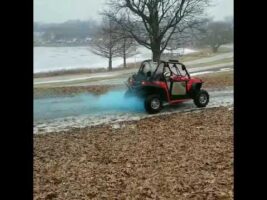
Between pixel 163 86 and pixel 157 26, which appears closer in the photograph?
pixel 163 86

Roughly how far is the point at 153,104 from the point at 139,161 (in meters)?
4.03

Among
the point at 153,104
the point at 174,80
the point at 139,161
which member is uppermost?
the point at 174,80

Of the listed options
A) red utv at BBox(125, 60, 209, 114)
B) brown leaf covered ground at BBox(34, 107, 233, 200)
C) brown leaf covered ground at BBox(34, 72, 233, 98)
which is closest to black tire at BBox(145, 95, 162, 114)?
red utv at BBox(125, 60, 209, 114)

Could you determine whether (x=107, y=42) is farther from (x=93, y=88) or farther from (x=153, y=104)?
(x=153, y=104)

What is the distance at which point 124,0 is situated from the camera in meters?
17.6

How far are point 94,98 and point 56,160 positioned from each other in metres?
6.59

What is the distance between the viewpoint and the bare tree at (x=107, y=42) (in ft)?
59.1

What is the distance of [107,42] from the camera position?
2047 centimetres

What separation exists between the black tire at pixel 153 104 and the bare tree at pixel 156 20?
Answer: 269 inches

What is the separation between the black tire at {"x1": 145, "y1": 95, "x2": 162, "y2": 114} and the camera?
31.1 feet

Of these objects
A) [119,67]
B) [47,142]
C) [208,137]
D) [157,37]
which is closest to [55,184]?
[47,142]

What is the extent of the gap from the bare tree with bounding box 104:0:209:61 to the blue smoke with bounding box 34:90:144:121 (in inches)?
204

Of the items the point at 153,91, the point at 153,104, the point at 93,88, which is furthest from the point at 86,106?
the point at 93,88
